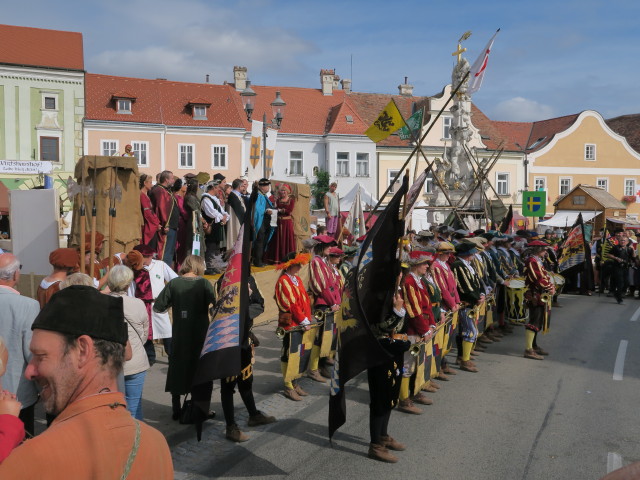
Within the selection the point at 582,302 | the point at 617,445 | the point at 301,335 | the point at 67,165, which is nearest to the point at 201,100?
the point at 67,165

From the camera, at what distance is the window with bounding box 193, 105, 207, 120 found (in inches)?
1736

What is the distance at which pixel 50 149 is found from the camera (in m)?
39.7

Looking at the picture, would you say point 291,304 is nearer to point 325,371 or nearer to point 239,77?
point 325,371

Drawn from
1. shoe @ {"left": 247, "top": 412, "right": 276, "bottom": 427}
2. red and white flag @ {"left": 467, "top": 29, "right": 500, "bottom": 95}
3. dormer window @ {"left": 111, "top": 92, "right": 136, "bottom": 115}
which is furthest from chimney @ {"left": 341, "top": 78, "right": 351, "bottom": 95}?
shoe @ {"left": 247, "top": 412, "right": 276, "bottom": 427}

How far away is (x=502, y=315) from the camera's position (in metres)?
12.9

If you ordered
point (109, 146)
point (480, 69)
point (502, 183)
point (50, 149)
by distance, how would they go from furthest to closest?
1. point (502, 183)
2. point (109, 146)
3. point (50, 149)
4. point (480, 69)

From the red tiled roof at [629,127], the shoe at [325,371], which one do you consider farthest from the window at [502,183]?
the shoe at [325,371]

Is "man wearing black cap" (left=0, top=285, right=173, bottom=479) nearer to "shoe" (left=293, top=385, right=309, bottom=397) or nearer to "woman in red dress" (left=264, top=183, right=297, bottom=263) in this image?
"shoe" (left=293, top=385, right=309, bottom=397)

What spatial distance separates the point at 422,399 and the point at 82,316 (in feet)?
20.4

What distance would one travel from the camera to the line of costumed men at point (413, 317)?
624 cm

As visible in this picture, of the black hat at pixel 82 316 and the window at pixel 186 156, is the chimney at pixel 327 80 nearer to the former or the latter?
the window at pixel 186 156

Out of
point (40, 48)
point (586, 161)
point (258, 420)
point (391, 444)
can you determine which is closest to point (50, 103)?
point (40, 48)

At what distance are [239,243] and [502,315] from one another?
27.7 feet

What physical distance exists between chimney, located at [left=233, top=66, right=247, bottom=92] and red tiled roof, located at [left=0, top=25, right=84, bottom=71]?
1140 cm
